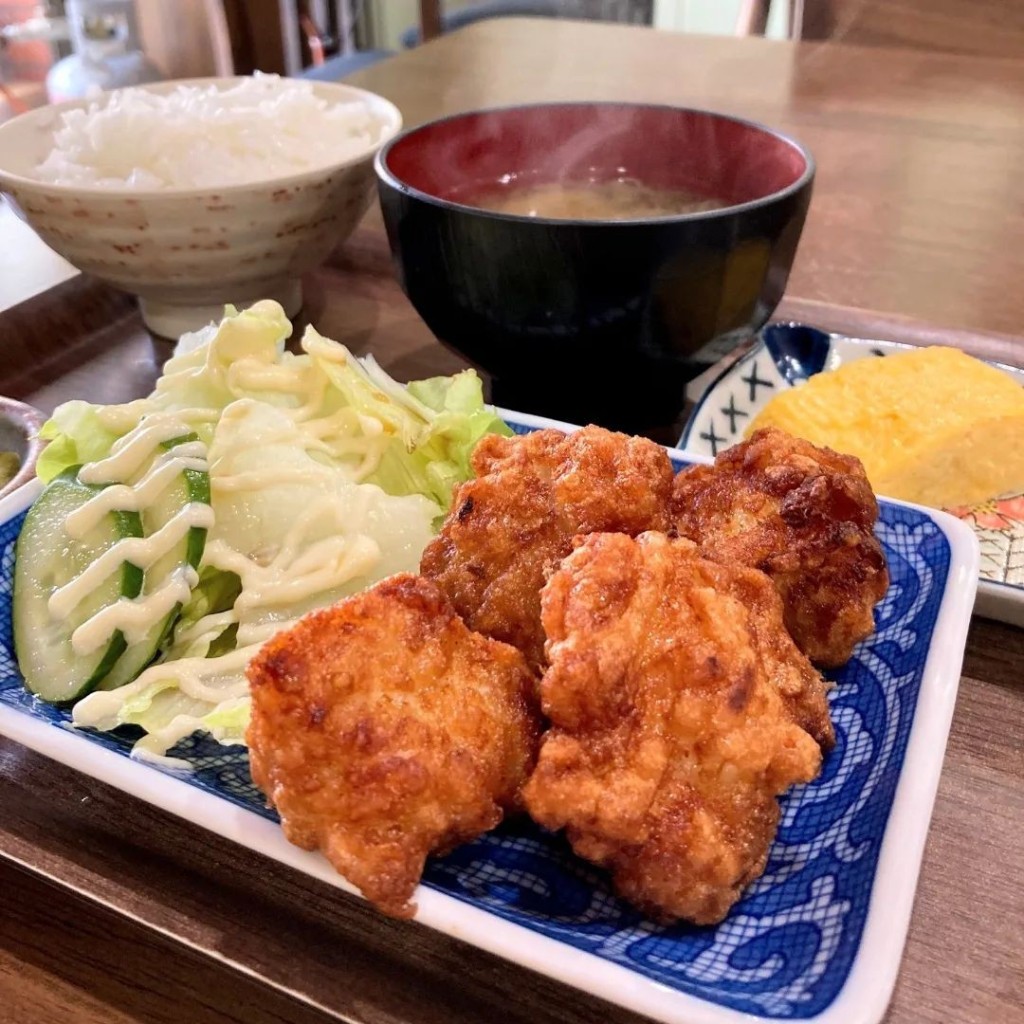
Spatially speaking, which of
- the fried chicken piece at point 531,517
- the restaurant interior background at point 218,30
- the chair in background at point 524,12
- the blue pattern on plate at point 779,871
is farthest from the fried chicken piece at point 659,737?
the chair in background at point 524,12

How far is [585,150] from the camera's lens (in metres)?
1.94

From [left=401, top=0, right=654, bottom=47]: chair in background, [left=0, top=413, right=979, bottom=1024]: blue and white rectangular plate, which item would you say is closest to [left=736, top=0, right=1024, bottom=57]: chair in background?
[left=401, top=0, right=654, bottom=47]: chair in background

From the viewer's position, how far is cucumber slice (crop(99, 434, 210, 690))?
124cm

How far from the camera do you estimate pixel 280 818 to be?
3.13ft

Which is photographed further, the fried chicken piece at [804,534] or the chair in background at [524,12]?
the chair in background at [524,12]

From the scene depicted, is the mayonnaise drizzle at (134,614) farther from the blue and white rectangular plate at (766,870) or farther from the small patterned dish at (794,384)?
the small patterned dish at (794,384)

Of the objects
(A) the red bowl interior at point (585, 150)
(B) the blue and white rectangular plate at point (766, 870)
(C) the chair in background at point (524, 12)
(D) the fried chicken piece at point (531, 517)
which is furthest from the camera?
(C) the chair in background at point (524, 12)

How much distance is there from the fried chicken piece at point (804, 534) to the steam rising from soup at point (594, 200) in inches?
27.9

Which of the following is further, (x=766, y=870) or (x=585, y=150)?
(x=585, y=150)

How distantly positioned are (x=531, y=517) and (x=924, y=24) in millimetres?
4024

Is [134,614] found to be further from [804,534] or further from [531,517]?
[804,534]

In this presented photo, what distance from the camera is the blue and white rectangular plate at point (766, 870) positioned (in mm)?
818

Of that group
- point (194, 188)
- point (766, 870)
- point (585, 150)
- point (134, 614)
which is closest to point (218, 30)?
point (194, 188)

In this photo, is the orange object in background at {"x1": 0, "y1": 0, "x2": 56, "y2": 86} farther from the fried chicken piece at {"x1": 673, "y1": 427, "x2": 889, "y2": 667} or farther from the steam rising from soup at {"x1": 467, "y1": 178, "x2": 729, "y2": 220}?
the fried chicken piece at {"x1": 673, "y1": 427, "x2": 889, "y2": 667}
